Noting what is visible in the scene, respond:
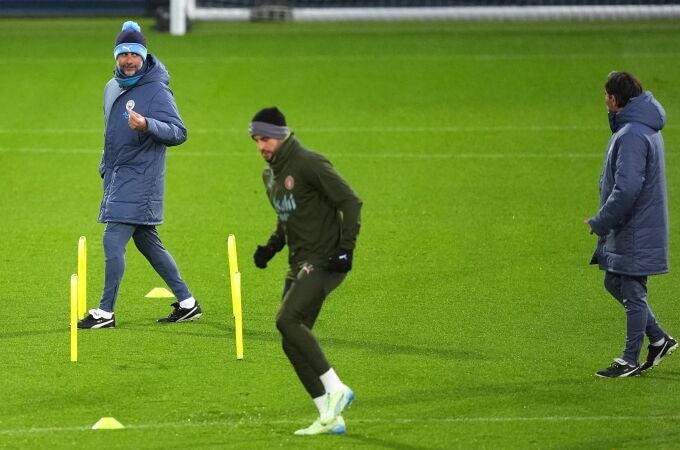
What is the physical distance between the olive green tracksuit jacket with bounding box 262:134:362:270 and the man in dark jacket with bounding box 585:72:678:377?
5.99 ft

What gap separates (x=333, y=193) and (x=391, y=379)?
196cm

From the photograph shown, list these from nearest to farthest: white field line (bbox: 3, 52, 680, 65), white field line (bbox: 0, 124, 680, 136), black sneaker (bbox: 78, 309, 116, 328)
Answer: black sneaker (bbox: 78, 309, 116, 328), white field line (bbox: 0, 124, 680, 136), white field line (bbox: 3, 52, 680, 65)

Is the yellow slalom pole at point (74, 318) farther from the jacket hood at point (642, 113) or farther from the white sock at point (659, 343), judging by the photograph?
the white sock at point (659, 343)

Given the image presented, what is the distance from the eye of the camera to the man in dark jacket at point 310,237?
8.45 m

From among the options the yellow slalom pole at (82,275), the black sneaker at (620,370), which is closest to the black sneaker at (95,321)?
the yellow slalom pole at (82,275)

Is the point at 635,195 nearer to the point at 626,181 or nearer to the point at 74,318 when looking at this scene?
the point at 626,181

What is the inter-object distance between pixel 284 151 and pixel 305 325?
101cm

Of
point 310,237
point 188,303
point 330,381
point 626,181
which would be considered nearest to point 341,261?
point 310,237

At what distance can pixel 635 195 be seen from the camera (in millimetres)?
9461

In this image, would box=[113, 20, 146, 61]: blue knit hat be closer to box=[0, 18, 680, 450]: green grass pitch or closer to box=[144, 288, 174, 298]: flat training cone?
box=[0, 18, 680, 450]: green grass pitch

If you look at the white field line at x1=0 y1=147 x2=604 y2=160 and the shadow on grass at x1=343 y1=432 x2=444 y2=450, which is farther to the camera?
the white field line at x1=0 y1=147 x2=604 y2=160

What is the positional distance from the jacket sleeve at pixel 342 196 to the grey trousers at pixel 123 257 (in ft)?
10.3

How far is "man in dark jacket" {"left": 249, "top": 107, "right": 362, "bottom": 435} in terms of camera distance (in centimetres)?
845

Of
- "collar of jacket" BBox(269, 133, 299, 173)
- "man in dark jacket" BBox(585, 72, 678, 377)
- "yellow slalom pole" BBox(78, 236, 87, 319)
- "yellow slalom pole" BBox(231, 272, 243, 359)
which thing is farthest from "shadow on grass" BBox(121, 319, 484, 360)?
"collar of jacket" BBox(269, 133, 299, 173)
